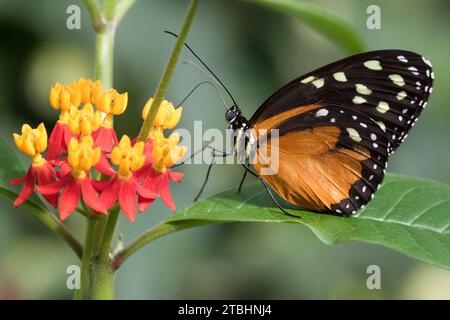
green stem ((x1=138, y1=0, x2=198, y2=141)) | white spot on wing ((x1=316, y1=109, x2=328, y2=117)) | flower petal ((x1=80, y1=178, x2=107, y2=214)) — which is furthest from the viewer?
white spot on wing ((x1=316, y1=109, x2=328, y2=117))

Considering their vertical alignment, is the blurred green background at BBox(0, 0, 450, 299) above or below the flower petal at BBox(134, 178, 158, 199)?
above

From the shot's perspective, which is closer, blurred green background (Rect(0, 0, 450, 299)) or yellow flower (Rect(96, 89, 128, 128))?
yellow flower (Rect(96, 89, 128, 128))

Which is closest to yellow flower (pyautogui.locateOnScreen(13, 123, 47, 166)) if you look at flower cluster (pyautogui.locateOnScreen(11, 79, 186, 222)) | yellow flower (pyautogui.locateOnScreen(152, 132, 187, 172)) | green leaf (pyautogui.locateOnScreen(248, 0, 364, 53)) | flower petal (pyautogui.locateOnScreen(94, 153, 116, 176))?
flower cluster (pyautogui.locateOnScreen(11, 79, 186, 222))

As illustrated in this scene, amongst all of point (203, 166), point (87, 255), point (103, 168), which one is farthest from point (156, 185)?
point (203, 166)

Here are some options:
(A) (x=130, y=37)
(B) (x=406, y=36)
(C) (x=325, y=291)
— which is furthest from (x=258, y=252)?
(B) (x=406, y=36)

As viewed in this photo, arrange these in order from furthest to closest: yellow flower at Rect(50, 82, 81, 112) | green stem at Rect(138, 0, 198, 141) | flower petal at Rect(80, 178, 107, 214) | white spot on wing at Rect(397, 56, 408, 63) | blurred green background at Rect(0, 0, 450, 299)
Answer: blurred green background at Rect(0, 0, 450, 299), white spot on wing at Rect(397, 56, 408, 63), yellow flower at Rect(50, 82, 81, 112), flower petal at Rect(80, 178, 107, 214), green stem at Rect(138, 0, 198, 141)

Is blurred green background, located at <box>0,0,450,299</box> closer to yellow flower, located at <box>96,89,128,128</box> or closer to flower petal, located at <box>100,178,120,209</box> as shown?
yellow flower, located at <box>96,89,128,128</box>

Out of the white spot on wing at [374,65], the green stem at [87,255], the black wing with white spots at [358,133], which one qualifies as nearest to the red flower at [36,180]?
the green stem at [87,255]
